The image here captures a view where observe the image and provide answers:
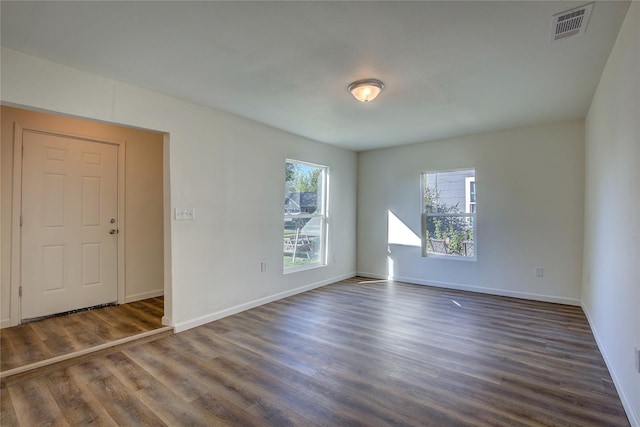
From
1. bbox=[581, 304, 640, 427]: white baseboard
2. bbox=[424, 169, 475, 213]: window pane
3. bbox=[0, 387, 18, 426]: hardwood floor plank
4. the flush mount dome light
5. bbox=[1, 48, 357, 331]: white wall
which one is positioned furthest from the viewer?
bbox=[424, 169, 475, 213]: window pane

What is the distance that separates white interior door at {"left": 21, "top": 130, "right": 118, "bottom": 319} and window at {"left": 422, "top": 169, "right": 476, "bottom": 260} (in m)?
4.55

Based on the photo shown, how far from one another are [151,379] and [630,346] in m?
3.09

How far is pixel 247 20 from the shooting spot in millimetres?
1925

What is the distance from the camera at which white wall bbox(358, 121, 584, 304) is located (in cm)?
403

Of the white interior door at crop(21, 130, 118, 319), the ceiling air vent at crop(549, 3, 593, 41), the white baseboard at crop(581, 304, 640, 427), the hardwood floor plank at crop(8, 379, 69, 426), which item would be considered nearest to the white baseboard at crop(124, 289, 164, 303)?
the white interior door at crop(21, 130, 118, 319)

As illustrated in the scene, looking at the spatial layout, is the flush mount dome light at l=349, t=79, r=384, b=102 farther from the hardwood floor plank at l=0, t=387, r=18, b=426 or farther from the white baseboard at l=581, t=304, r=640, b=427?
the hardwood floor plank at l=0, t=387, r=18, b=426

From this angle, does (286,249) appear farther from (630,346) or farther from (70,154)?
(630,346)

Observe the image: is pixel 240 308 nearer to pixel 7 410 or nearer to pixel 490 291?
pixel 7 410

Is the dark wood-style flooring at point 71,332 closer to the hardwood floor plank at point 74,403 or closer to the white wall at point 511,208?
the hardwood floor plank at point 74,403

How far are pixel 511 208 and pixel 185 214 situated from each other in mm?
4246

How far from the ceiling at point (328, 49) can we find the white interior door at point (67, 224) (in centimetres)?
152

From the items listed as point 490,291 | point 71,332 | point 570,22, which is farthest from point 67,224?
point 490,291

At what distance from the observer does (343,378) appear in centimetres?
229

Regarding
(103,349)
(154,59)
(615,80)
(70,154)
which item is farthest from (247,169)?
(615,80)
